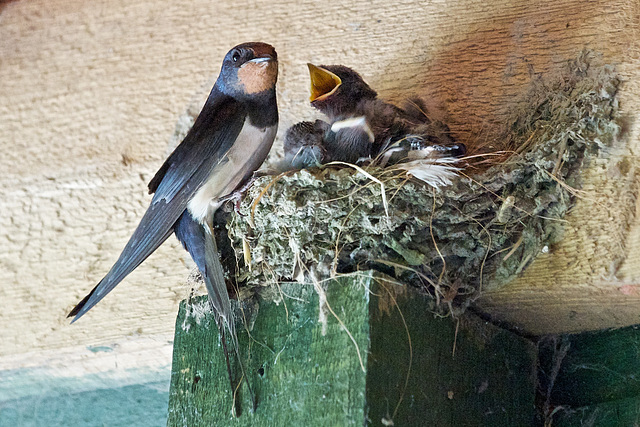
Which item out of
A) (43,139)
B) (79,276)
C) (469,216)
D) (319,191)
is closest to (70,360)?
(79,276)

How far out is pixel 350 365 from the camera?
4.33 ft

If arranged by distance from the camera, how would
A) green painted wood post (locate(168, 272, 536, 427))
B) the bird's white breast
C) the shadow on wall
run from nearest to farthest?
1. green painted wood post (locate(168, 272, 536, 427))
2. the bird's white breast
3. the shadow on wall

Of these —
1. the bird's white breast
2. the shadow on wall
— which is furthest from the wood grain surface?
the bird's white breast

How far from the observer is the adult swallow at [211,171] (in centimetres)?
158

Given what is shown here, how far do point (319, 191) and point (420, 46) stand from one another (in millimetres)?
715

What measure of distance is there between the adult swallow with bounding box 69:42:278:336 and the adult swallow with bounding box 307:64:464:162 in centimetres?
14

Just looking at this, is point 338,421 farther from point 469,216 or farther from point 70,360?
point 70,360

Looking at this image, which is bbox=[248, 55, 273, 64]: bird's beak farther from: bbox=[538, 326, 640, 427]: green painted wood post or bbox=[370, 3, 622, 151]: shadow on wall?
bbox=[538, 326, 640, 427]: green painted wood post

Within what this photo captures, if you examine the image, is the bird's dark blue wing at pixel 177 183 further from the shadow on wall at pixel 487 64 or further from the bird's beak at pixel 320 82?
the shadow on wall at pixel 487 64

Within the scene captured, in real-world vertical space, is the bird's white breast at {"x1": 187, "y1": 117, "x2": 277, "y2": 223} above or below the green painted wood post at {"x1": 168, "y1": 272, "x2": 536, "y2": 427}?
above

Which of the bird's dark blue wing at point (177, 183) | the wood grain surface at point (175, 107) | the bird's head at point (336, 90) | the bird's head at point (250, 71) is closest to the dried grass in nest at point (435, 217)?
the wood grain surface at point (175, 107)

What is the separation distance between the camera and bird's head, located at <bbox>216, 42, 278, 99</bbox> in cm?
188

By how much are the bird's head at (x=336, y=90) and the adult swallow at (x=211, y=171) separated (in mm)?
117

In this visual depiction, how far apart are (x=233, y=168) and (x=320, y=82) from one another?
1.24 feet
